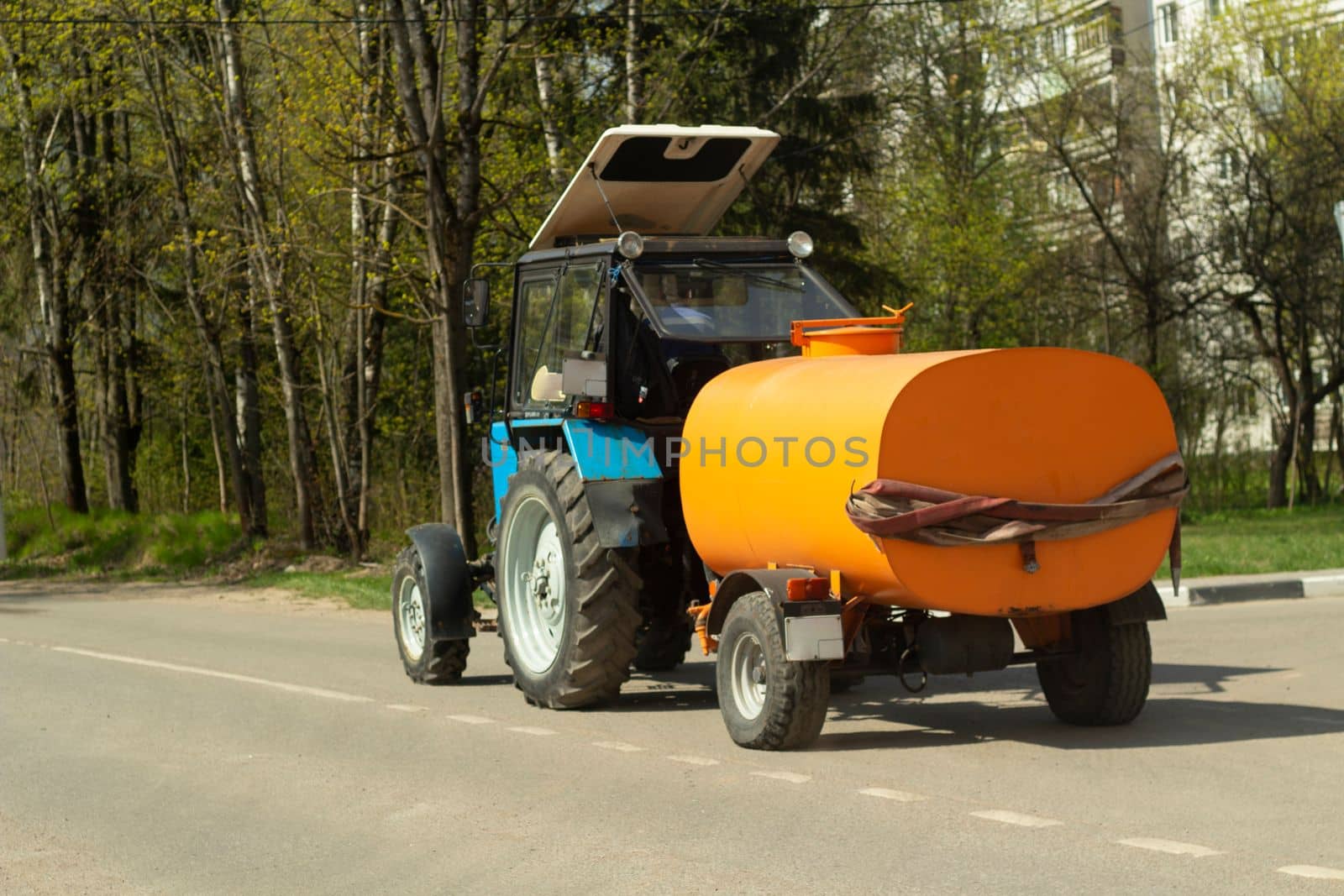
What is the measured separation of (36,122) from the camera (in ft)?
104

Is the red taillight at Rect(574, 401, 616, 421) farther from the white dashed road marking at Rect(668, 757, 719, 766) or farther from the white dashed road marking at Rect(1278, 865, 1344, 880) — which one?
the white dashed road marking at Rect(1278, 865, 1344, 880)

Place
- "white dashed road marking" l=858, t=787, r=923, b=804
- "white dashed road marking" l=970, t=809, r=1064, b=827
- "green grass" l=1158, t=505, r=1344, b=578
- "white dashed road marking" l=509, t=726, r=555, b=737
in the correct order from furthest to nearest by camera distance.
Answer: "green grass" l=1158, t=505, r=1344, b=578 < "white dashed road marking" l=509, t=726, r=555, b=737 < "white dashed road marking" l=858, t=787, r=923, b=804 < "white dashed road marking" l=970, t=809, r=1064, b=827

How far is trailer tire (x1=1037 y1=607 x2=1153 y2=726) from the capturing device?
881 cm

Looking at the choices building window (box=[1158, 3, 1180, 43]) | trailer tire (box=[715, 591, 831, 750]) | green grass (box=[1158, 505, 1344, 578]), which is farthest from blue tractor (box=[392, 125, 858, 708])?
building window (box=[1158, 3, 1180, 43])

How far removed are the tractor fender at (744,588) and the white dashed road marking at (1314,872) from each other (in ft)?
9.42

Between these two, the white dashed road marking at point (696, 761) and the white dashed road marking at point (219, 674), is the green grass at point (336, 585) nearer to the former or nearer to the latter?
the white dashed road marking at point (219, 674)

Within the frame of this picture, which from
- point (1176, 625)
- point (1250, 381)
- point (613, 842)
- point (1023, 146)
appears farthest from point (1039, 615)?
point (1023, 146)

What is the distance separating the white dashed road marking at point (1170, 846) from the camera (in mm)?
6138

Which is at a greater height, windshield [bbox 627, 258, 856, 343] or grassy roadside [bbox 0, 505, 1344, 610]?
windshield [bbox 627, 258, 856, 343]

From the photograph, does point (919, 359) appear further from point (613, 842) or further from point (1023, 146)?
point (1023, 146)

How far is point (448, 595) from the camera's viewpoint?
11.5 m

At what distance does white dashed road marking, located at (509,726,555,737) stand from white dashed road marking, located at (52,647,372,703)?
1.71m

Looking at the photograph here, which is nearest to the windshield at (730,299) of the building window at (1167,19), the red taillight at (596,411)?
the red taillight at (596,411)

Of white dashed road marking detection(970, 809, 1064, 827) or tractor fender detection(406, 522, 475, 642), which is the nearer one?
white dashed road marking detection(970, 809, 1064, 827)
